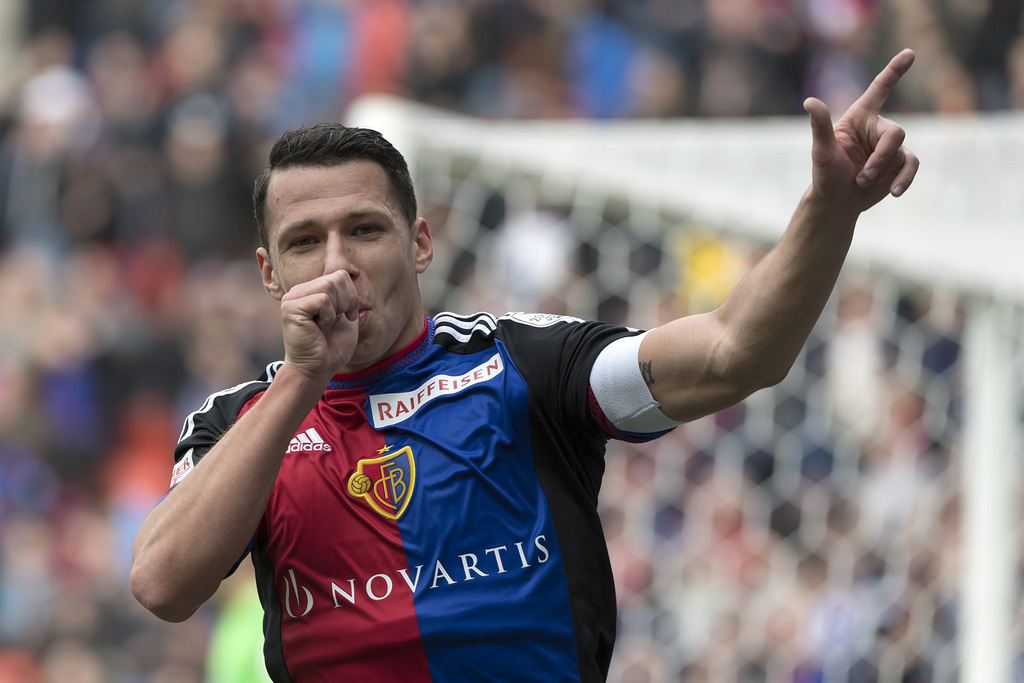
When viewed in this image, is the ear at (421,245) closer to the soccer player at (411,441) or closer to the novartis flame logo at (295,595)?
the soccer player at (411,441)

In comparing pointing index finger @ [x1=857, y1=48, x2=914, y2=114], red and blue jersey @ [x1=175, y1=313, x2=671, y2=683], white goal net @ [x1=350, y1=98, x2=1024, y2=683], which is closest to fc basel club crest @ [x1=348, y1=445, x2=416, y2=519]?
red and blue jersey @ [x1=175, y1=313, x2=671, y2=683]

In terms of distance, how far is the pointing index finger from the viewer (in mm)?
1903

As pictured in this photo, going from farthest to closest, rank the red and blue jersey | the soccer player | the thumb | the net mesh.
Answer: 1. the net mesh
2. the red and blue jersey
3. the soccer player
4. the thumb

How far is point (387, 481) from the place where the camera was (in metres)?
2.24

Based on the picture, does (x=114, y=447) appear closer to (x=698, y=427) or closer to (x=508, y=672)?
(x=698, y=427)

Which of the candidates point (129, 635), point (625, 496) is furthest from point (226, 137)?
point (625, 496)

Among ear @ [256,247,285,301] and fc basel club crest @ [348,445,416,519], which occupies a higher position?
ear @ [256,247,285,301]

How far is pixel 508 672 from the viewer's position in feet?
6.98

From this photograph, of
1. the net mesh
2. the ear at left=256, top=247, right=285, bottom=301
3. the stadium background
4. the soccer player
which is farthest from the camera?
the stadium background

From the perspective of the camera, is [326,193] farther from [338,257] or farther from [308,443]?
[308,443]

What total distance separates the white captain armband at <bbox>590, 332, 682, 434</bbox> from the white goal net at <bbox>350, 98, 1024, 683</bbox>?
2088mm

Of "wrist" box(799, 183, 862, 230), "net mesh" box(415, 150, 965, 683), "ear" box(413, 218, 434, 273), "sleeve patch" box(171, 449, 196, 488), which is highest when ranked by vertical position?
"wrist" box(799, 183, 862, 230)

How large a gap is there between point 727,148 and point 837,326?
1.48 metres

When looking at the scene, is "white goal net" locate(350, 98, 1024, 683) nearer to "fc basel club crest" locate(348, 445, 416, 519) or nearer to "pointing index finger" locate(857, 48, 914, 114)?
"fc basel club crest" locate(348, 445, 416, 519)
